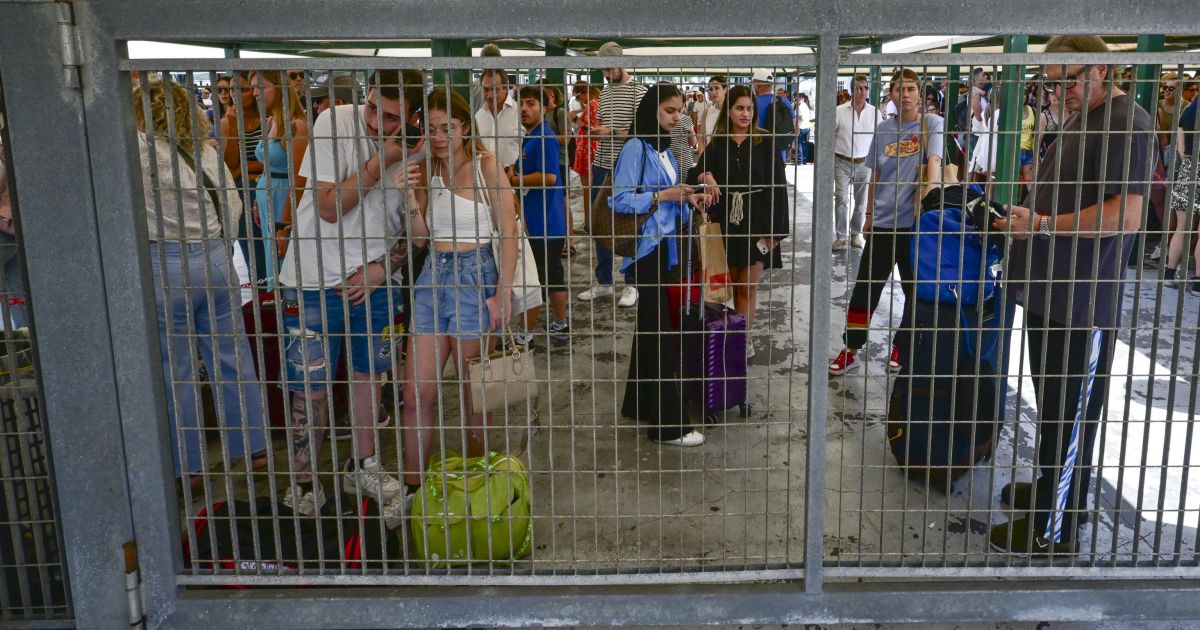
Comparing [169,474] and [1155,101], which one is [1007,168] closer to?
[1155,101]

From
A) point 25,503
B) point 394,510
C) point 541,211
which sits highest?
point 541,211

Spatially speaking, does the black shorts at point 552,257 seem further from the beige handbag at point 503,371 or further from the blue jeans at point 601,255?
the beige handbag at point 503,371

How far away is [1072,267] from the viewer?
2.57 meters

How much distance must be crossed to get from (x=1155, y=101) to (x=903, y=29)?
29.6 inches

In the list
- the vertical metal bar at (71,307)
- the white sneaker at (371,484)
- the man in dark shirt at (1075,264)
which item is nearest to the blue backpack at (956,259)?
the man in dark shirt at (1075,264)

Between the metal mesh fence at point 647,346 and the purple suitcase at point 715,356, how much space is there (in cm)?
2

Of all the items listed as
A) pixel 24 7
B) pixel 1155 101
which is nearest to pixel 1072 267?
pixel 1155 101

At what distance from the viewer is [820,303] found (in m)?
2.61

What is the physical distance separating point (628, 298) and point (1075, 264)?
4.87 meters

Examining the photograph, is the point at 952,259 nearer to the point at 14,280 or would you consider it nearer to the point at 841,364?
the point at 841,364

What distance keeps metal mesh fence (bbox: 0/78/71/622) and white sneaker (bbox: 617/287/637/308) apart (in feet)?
16.0

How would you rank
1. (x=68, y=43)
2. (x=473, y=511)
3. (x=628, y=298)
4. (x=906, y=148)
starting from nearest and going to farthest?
(x=68, y=43)
(x=473, y=511)
(x=906, y=148)
(x=628, y=298)

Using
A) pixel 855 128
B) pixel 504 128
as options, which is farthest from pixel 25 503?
pixel 855 128

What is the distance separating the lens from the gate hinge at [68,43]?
238 centimetres
